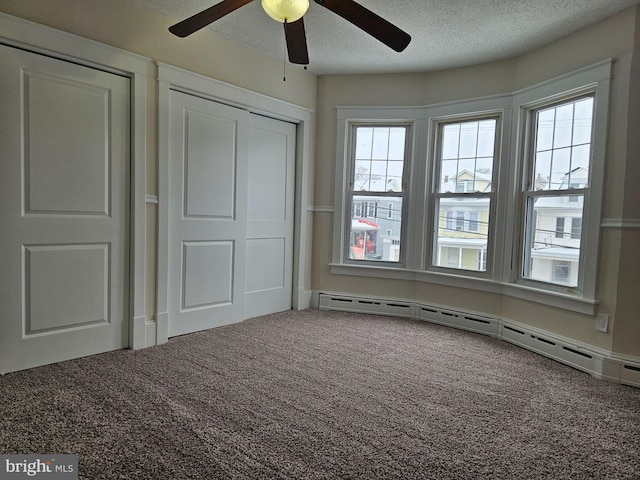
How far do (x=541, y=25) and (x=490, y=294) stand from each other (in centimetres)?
229

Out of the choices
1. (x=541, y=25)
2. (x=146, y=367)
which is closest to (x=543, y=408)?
(x=146, y=367)

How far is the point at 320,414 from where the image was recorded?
88.0 inches

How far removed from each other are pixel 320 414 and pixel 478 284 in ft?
7.85

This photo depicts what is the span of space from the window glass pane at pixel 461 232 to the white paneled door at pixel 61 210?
296 centimetres

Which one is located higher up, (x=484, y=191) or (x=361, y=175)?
(x=361, y=175)

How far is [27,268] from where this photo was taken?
2.69 m

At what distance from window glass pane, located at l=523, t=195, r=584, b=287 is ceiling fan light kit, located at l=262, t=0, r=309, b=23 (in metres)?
2.53

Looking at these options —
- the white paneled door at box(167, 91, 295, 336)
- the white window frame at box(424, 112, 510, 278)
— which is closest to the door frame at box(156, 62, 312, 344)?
the white paneled door at box(167, 91, 295, 336)

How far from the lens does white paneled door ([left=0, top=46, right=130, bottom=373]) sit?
260 cm

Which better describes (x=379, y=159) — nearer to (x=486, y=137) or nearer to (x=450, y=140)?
(x=450, y=140)

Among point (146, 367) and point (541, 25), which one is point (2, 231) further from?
point (541, 25)

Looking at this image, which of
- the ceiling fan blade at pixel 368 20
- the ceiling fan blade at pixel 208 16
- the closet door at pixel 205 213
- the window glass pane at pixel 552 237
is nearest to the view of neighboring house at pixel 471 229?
the window glass pane at pixel 552 237

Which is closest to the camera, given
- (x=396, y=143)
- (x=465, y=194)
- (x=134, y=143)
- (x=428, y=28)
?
(x=134, y=143)

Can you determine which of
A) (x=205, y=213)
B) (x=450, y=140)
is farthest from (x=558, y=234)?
(x=205, y=213)
